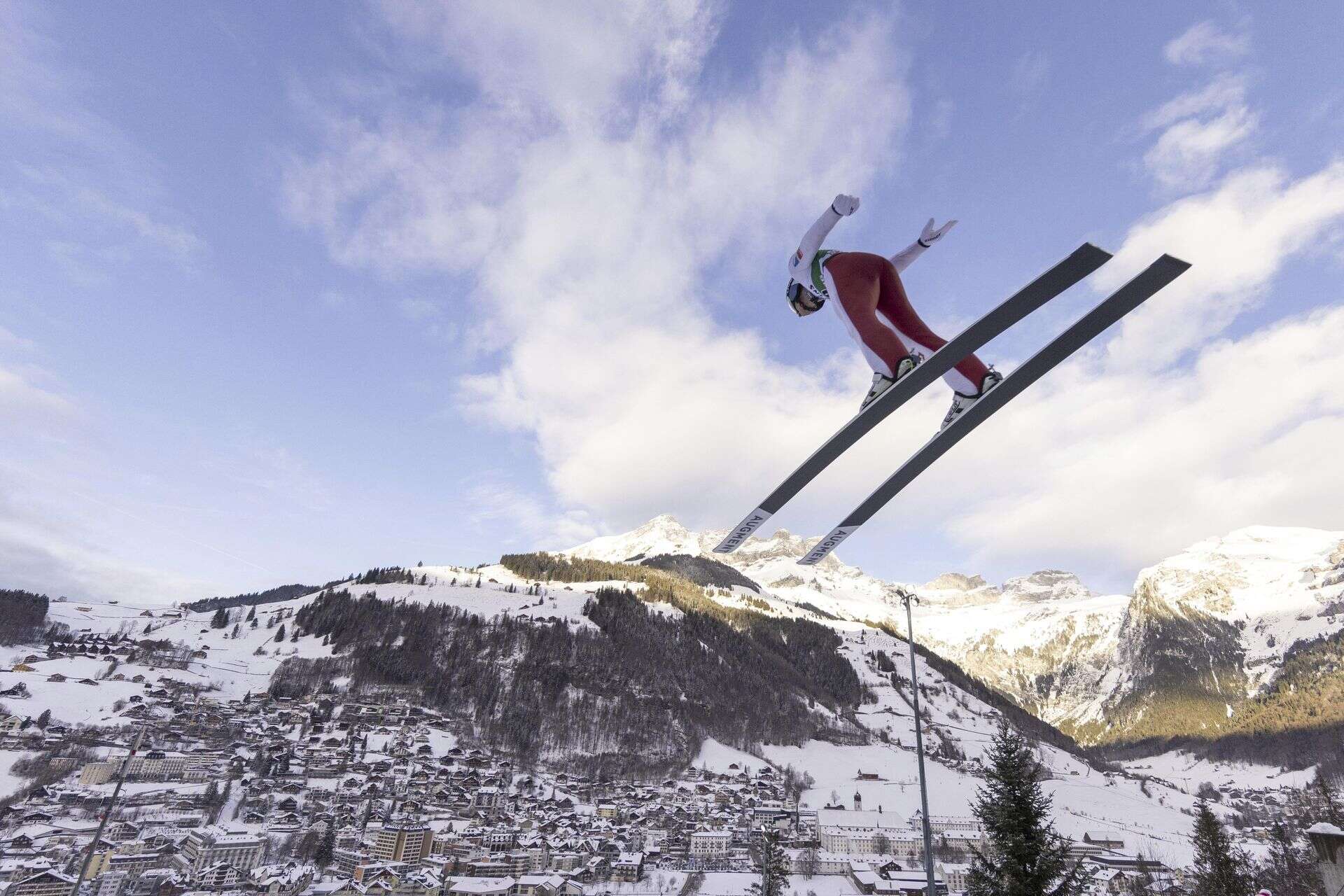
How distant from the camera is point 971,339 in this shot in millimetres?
5031

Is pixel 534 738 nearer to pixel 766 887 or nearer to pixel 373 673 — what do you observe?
pixel 373 673

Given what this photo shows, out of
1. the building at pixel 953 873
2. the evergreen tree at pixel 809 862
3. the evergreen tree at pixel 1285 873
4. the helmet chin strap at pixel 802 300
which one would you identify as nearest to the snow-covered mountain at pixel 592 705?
the building at pixel 953 873

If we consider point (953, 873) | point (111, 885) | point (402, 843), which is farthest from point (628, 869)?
point (111, 885)

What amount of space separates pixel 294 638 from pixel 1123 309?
135247 mm

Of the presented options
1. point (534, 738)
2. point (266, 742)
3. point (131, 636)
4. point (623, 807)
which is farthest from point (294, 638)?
point (623, 807)

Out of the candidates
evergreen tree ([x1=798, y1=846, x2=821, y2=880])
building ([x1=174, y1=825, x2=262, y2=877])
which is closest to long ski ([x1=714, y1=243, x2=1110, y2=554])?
evergreen tree ([x1=798, y1=846, x2=821, y2=880])

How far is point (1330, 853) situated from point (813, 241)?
5174 mm

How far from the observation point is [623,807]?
2886 inches

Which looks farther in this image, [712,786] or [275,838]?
[712,786]

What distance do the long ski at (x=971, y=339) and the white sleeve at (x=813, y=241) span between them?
1.29 metres

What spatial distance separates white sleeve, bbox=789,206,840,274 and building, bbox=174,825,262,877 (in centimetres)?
6342

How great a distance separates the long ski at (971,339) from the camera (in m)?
4.63

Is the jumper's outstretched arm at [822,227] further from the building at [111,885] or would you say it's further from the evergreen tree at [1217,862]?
the building at [111,885]

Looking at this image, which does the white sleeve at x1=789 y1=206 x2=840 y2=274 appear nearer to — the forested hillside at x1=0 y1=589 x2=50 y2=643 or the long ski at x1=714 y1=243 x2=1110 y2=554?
the long ski at x1=714 y1=243 x2=1110 y2=554
